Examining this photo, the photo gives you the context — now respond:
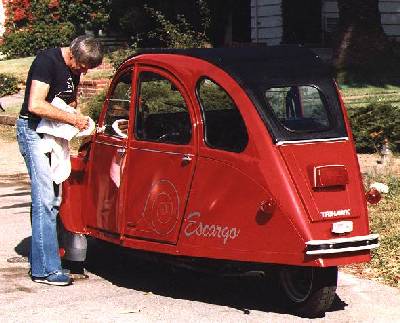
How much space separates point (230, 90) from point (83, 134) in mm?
1339

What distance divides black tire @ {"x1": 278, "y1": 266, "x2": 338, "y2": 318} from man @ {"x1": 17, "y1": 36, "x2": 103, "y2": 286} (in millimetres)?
1818

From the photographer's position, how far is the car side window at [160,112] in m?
7.18

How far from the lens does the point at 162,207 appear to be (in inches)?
280

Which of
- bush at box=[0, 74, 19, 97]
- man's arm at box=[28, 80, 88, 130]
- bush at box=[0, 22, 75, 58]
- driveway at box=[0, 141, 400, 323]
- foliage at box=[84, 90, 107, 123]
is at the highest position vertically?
man's arm at box=[28, 80, 88, 130]

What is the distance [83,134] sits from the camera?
7.52 meters

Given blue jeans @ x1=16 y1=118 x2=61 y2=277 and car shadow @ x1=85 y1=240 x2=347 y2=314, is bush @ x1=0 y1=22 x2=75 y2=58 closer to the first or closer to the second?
car shadow @ x1=85 y1=240 x2=347 y2=314

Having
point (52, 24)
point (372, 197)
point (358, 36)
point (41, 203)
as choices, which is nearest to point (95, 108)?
point (358, 36)

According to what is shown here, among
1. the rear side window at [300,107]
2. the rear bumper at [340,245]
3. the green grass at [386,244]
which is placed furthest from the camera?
the green grass at [386,244]

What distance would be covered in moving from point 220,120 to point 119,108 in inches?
46.4

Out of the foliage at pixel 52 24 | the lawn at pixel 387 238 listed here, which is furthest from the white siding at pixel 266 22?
the lawn at pixel 387 238

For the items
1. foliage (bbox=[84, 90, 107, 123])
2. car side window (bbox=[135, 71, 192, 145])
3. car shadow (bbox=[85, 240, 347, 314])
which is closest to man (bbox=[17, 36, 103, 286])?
car side window (bbox=[135, 71, 192, 145])

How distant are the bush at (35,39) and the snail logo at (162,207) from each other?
23.5 m

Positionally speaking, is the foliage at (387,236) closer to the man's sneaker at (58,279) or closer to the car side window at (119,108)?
the car side window at (119,108)

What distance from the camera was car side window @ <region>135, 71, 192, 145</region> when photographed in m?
7.18
